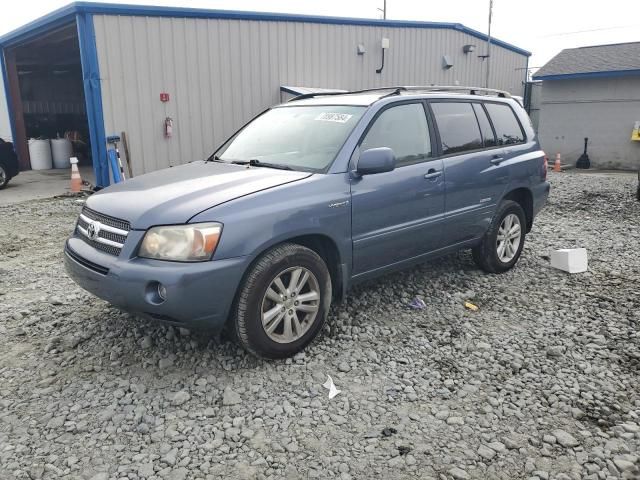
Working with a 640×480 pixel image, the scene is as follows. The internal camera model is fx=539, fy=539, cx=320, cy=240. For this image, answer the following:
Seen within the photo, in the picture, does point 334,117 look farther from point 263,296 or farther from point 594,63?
point 594,63

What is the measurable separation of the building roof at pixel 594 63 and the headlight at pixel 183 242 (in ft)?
60.9

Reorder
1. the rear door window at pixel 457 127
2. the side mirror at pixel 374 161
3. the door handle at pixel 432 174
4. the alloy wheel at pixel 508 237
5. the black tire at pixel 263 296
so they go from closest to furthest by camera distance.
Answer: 1. the black tire at pixel 263 296
2. the side mirror at pixel 374 161
3. the door handle at pixel 432 174
4. the rear door window at pixel 457 127
5. the alloy wheel at pixel 508 237

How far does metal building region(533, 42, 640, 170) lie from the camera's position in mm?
18016

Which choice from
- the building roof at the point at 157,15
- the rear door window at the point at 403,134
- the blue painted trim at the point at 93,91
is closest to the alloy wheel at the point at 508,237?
the rear door window at the point at 403,134

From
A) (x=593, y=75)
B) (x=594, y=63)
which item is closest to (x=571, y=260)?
(x=593, y=75)

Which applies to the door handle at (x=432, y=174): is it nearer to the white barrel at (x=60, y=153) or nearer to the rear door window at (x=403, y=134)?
the rear door window at (x=403, y=134)

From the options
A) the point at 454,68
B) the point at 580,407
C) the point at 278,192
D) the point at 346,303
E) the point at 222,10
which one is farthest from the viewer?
the point at 454,68

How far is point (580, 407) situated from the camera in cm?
315

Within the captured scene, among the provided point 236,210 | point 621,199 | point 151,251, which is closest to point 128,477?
point 151,251

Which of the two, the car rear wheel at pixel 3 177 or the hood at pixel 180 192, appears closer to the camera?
the hood at pixel 180 192

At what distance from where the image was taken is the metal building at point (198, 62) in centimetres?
1012

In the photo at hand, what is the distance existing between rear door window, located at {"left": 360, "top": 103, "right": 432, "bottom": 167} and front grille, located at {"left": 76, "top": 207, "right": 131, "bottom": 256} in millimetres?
1814

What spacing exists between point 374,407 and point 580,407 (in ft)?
3.94

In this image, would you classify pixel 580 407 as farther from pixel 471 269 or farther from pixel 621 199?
pixel 621 199
